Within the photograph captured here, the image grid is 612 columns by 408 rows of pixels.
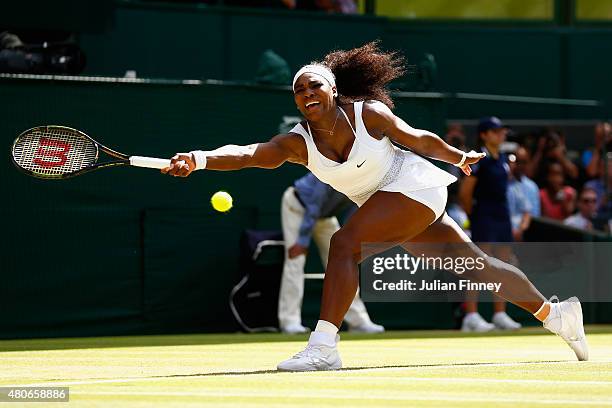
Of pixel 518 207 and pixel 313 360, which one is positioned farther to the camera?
pixel 518 207

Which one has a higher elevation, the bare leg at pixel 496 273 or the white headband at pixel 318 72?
the white headband at pixel 318 72

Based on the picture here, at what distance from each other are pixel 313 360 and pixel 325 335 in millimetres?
152

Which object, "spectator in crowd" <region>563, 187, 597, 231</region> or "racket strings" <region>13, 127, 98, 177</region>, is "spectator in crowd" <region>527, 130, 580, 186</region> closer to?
"spectator in crowd" <region>563, 187, 597, 231</region>

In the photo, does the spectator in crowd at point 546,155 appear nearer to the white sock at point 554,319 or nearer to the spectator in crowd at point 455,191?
the spectator in crowd at point 455,191

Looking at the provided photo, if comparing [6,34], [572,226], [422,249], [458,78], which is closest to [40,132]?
[422,249]

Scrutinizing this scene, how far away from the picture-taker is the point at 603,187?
50.2ft

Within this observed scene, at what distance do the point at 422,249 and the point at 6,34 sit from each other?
19.5 ft

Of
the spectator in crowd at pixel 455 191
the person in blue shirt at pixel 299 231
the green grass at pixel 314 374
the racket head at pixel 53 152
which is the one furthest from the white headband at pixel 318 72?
the spectator in crowd at pixel 455 191

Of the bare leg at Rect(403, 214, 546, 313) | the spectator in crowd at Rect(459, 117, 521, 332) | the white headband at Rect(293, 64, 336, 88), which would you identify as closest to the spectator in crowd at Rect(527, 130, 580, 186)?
the spectator in crowd at Rect(459, 117, 521, 332)

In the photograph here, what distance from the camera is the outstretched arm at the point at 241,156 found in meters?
7.15

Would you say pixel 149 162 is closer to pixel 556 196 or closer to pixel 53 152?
pixel 53 152

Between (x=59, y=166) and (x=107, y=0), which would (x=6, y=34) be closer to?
(x=107, y=0)

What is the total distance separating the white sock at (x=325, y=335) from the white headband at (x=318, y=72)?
1.43 meters

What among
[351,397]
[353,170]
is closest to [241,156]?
[353,170]
